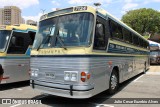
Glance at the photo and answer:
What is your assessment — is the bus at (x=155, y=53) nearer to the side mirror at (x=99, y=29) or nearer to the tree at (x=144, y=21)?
the tree at (x=144, y=21)

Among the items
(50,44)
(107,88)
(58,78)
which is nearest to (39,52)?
(50,44)

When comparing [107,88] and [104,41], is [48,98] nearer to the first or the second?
[107,88]

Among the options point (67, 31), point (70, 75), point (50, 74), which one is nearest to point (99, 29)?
point (67, 31)

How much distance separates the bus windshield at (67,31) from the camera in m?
7.04

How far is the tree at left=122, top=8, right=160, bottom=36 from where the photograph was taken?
176ft

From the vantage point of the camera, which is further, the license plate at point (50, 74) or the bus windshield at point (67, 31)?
the license plate at point (50, 74)

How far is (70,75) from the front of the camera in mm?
6898

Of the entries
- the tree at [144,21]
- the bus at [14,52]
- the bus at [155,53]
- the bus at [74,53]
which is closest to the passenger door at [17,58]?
the bus at [14,52]

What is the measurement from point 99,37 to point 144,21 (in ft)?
160

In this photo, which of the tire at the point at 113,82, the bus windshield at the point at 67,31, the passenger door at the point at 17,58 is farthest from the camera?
the passenger door at the point at 17,58

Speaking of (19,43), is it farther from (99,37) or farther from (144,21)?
(144,21)

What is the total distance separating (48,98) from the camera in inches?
341

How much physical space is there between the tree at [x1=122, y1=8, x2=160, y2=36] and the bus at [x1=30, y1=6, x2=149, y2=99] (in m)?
46.6

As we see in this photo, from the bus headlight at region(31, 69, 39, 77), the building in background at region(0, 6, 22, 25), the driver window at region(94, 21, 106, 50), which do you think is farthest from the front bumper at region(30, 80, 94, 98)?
the building in background at region(0, 6, 22, 25)
